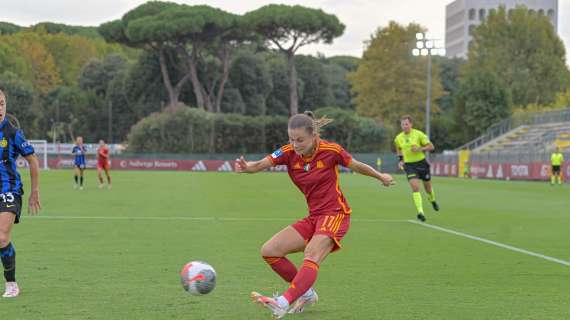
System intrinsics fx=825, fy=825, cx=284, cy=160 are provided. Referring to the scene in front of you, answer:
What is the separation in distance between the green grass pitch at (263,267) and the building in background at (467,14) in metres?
139

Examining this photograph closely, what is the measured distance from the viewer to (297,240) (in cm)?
699

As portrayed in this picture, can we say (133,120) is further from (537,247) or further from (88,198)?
(537,247)

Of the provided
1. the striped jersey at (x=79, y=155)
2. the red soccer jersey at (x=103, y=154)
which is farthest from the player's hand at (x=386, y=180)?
the red soccer jersey at (x=103, y=154)

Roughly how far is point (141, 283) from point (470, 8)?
160358mm

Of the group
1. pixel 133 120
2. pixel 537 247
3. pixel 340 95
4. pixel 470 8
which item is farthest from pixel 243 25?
pixel 470 8

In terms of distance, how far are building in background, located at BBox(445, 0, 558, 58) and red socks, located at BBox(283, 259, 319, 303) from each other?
14853 centimetres

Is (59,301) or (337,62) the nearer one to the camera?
(59,301)

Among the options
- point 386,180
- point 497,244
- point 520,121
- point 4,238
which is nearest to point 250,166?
point 386,180

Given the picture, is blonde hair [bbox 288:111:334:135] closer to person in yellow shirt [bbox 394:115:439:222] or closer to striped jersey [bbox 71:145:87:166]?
person in yellow shirt [bbox 394:115:439:222]

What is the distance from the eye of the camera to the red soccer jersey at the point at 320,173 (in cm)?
702

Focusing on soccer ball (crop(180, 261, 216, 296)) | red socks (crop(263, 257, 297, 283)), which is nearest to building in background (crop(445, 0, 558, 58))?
red socks (crop(263, 257, 297, 283))

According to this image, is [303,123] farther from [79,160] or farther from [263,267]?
[79,160]

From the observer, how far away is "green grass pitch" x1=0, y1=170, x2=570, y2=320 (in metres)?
7.12

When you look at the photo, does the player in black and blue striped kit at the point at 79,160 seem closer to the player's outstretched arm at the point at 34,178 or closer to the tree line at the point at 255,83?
the player's outstretched arm at the point at 34,178
